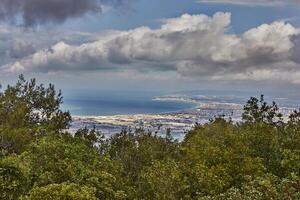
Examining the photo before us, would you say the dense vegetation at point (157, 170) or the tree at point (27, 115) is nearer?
the dense vegetation at point (157, 170)

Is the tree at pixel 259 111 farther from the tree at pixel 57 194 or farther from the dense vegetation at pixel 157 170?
the tree at pixel 57 194

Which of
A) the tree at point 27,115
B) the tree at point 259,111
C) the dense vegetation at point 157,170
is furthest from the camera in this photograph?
the tree at point 259,111

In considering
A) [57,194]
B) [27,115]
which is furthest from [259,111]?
[57,194]

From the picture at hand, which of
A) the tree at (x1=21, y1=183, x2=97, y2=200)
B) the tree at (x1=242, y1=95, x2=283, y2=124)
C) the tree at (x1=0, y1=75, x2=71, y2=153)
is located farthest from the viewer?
the tree at (x1=242, y1=95, x2=283, y2=124)

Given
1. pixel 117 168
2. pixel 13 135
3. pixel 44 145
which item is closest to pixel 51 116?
pixel 13 135

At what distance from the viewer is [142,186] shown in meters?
47.5

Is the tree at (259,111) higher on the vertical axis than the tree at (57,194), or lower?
higher

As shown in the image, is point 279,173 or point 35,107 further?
point 35,107

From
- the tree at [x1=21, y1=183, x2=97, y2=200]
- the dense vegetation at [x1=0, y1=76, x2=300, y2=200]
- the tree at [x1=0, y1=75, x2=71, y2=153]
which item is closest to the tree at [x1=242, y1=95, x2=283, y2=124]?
the dense vegetation at [x1=0, y1=76, x2=300, y2=200]

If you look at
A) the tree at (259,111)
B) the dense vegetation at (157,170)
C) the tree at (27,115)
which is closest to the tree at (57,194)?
the dense vegetation at (157,170)

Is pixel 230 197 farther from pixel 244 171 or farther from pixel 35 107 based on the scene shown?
pixel 35 107

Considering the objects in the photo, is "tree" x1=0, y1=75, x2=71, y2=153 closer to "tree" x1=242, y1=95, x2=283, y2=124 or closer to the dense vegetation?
the dense vegetation

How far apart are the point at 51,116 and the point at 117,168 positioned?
2562 centimetres

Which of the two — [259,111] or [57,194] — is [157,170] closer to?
[57,194]
